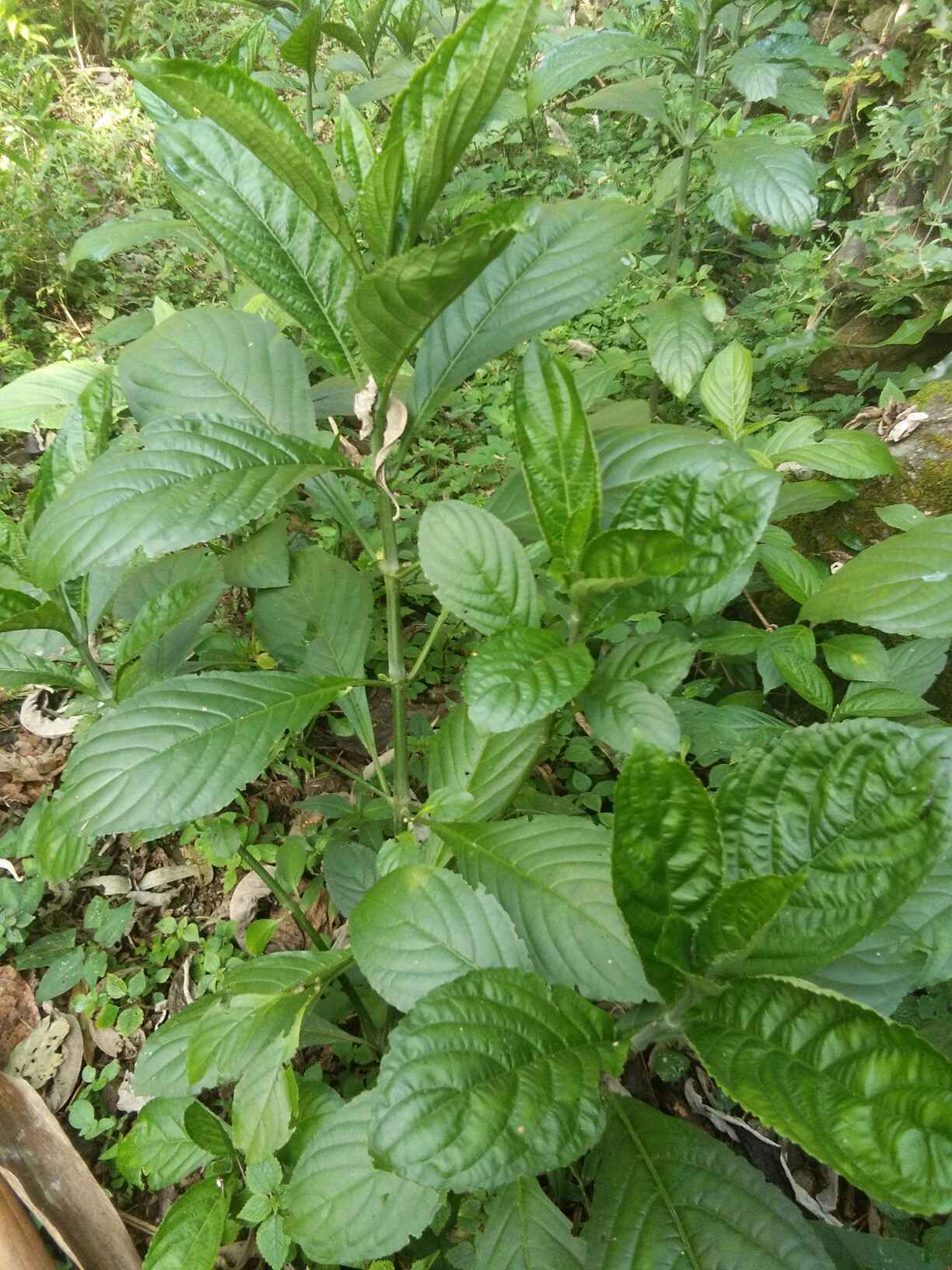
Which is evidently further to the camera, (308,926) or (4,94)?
(4,94)

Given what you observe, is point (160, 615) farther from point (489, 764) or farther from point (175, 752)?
point (489, 764)

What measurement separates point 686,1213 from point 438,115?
1.20m

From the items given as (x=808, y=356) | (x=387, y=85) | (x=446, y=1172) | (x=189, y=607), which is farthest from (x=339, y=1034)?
(x=808, y=356)

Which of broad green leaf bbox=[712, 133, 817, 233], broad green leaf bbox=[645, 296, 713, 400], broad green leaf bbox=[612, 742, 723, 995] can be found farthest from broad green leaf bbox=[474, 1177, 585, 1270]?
broad green leaf bbox=[712, 133, 817, 233]

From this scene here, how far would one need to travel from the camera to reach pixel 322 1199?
1060 mm

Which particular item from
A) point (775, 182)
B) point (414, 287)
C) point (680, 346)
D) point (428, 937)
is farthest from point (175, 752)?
point (775, 182)

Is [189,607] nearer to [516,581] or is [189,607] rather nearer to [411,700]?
[516,581]

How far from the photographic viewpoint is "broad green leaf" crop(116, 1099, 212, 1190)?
1.35 m

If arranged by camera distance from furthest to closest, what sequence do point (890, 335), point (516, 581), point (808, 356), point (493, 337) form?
point (808, 356) < point (890, 335) < point (493, 337) < point (516, 581)

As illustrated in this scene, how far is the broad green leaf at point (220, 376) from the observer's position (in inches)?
50.2

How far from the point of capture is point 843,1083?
61cm

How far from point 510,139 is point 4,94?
2837 millimetres

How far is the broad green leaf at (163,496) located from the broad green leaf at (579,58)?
1.43 meters

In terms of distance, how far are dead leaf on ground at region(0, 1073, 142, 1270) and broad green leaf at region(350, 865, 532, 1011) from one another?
956mm
